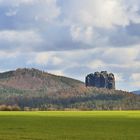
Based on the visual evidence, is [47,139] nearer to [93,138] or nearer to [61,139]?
[61,139]

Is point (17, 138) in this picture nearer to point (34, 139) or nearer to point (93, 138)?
point (34, 139)

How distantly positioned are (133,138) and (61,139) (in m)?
6.73

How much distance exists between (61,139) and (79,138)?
7.22 feet

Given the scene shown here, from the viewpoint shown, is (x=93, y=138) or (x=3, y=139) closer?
(x=3, y=139)

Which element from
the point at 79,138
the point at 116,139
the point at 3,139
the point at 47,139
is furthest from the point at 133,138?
the point at 3,139

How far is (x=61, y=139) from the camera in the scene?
46.0 metres

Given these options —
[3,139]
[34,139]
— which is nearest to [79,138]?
[34,139]

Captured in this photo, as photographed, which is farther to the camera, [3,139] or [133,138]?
[133,138]

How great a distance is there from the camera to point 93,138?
4762 cm

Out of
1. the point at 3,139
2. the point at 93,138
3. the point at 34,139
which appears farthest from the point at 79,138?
the point at 3,139

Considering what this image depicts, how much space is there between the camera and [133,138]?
4766 centimetres

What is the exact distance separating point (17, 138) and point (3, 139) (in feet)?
7.59

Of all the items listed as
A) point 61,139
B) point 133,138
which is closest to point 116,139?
point 133,138

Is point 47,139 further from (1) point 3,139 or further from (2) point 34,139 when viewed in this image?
(1) point 3,139
